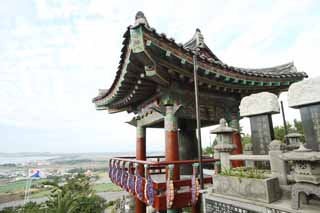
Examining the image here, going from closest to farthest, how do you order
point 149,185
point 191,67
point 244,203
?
point 244,203, point 149,185, point 191,67

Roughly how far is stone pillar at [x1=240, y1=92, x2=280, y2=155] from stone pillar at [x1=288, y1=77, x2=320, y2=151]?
2.89ft

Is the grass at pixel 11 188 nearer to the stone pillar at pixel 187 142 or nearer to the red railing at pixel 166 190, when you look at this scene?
the stone pillar at pixel 187 142

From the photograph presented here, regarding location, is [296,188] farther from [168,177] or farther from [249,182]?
[168,177]

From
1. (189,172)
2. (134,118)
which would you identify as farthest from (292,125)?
(134,118)

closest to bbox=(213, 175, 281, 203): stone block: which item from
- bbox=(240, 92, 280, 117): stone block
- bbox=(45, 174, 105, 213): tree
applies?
bbox=(240, 92, 280, 117): stone block

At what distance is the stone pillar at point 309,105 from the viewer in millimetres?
3260

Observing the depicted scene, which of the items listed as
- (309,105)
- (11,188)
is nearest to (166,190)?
(309,105)

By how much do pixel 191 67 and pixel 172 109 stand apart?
1.59 m

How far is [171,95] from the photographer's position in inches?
246

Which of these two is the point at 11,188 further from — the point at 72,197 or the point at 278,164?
the point at 278,164

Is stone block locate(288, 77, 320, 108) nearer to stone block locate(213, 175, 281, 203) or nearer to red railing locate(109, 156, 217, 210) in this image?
stone block locate(213, 175, 281, 203)

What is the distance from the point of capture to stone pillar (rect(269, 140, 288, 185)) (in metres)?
3.26

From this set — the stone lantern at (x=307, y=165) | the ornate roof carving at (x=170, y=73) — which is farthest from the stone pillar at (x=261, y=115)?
the stone lantern at (x=307, y=165)

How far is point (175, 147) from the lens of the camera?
5.98m
